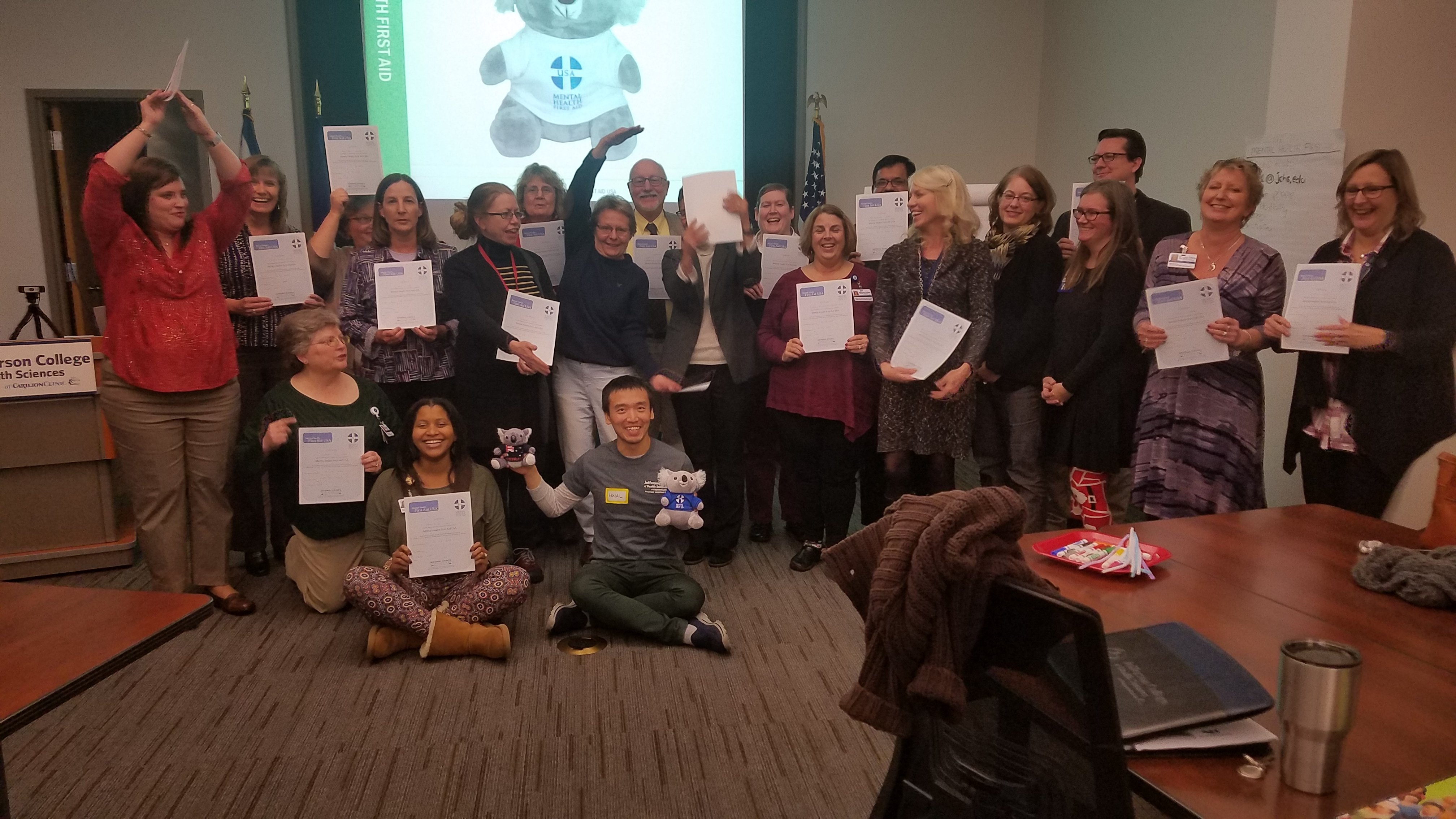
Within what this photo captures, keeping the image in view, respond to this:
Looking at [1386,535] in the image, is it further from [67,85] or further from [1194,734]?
[67,85]

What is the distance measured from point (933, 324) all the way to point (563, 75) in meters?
3.11

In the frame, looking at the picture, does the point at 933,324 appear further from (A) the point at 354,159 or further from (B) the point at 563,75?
(B) the point at 563,75

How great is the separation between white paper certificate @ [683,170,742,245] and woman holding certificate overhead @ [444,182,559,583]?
694mm

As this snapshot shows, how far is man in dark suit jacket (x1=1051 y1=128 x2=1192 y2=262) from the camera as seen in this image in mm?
3615

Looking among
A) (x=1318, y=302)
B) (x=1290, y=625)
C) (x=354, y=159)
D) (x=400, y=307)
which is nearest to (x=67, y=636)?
(x=1290, y=625)

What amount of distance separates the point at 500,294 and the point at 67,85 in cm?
334

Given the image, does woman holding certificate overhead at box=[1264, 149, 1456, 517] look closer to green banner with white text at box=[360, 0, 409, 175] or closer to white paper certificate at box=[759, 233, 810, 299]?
white paper certificate at box=[759, 233, 810, 299]

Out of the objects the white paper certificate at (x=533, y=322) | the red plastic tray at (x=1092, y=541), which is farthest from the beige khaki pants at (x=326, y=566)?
the red plastic tray at (x=1092, y=541)

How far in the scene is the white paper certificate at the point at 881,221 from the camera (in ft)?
12.6

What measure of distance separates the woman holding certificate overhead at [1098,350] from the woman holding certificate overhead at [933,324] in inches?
12.0

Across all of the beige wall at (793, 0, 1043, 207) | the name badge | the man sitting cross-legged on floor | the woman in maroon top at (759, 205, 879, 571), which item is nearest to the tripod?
the man sitting cross-legged on floor

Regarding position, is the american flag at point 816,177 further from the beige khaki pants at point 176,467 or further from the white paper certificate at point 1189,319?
the beige khaki pants at point 176,467

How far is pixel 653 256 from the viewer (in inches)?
159

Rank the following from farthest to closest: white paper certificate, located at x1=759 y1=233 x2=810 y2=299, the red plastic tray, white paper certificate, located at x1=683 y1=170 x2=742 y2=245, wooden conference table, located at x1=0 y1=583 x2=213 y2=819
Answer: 1. white paper certificate, located at x1=759 y1=233 x2=810 y2=299
2. white paper certificate, located at x1=683 y1=170 x2=742 y2=245
3. the red plastic tray
4. wooden conference table, located at x1=0 y1=583 x2=213 y2=819
